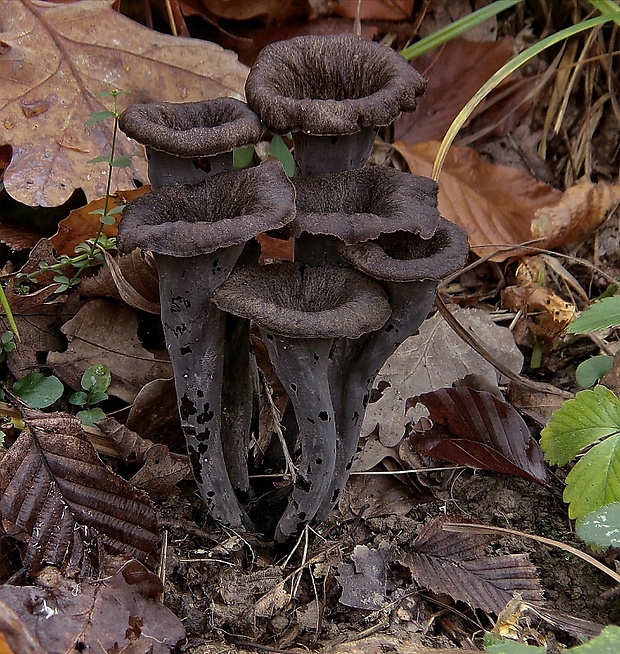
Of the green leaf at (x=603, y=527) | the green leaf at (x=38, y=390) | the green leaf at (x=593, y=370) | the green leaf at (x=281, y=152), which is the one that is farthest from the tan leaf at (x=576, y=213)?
the green leaf at (x=38, y=390)

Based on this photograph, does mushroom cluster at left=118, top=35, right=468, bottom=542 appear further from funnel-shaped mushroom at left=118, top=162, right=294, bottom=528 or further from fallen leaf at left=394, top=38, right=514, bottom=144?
fallen leaf at left=394, top=38, right=514, bottom=144

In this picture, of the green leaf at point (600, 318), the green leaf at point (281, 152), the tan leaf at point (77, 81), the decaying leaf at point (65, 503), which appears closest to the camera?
the decaying leaf at point (65, 503)

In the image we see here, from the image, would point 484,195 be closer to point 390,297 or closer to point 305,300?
point 390,297

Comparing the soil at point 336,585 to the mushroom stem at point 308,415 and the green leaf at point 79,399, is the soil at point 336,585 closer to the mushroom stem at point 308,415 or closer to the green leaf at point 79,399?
the mushroom stem at point 308,415

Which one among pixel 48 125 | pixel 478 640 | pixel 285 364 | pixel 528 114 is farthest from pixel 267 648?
pixel 528 114

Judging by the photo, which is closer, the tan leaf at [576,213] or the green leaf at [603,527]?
the green leaf at [603,527]

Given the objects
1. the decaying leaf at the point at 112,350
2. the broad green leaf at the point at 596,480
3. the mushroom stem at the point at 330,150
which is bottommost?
the decaying leaf at the point at 112,350

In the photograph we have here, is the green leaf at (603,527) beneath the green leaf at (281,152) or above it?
beneath

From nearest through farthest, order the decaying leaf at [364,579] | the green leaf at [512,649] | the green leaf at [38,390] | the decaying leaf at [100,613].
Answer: the green leaf at [512,649]
the decaying leaf at [100,613]
the decaying leaf at [364,579]
the green leaf at [38,390]
